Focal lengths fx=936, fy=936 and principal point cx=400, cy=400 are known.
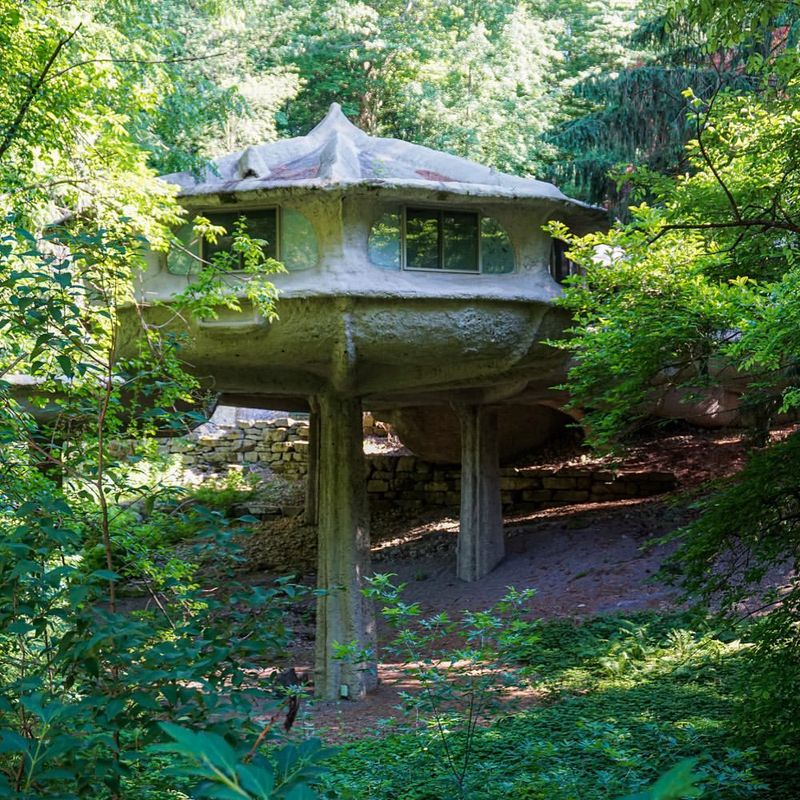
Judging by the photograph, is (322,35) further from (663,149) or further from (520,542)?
(520,542)

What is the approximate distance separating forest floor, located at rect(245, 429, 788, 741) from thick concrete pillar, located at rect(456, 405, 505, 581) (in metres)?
0.24

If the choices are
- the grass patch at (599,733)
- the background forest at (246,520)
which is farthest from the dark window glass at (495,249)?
the grass patch at (599,733)

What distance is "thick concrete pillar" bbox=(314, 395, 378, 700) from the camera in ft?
34.0

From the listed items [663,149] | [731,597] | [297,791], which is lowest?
[731,597]

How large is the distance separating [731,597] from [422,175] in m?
5.84

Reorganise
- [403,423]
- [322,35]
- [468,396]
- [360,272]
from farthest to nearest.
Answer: [322,35] → [403,423] → [468,396] → [360,272]

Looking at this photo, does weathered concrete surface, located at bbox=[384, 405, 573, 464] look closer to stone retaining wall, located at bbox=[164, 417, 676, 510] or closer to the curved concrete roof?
stone retaining wall, located at bbox=[164, 417, 676, 510]

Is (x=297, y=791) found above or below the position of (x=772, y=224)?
below

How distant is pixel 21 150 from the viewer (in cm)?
583

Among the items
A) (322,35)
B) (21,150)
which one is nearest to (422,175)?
(21,150)

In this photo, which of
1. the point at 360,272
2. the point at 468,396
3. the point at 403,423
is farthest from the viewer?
the point at 403,423

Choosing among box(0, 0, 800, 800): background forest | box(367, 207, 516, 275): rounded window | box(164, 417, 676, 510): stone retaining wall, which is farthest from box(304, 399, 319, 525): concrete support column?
box(367, 207, 516, 275): rounded window

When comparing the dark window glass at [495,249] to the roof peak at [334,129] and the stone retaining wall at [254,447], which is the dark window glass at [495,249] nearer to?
the roof peak at [334,129]

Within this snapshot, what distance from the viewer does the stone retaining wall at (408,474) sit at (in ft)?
52.3
